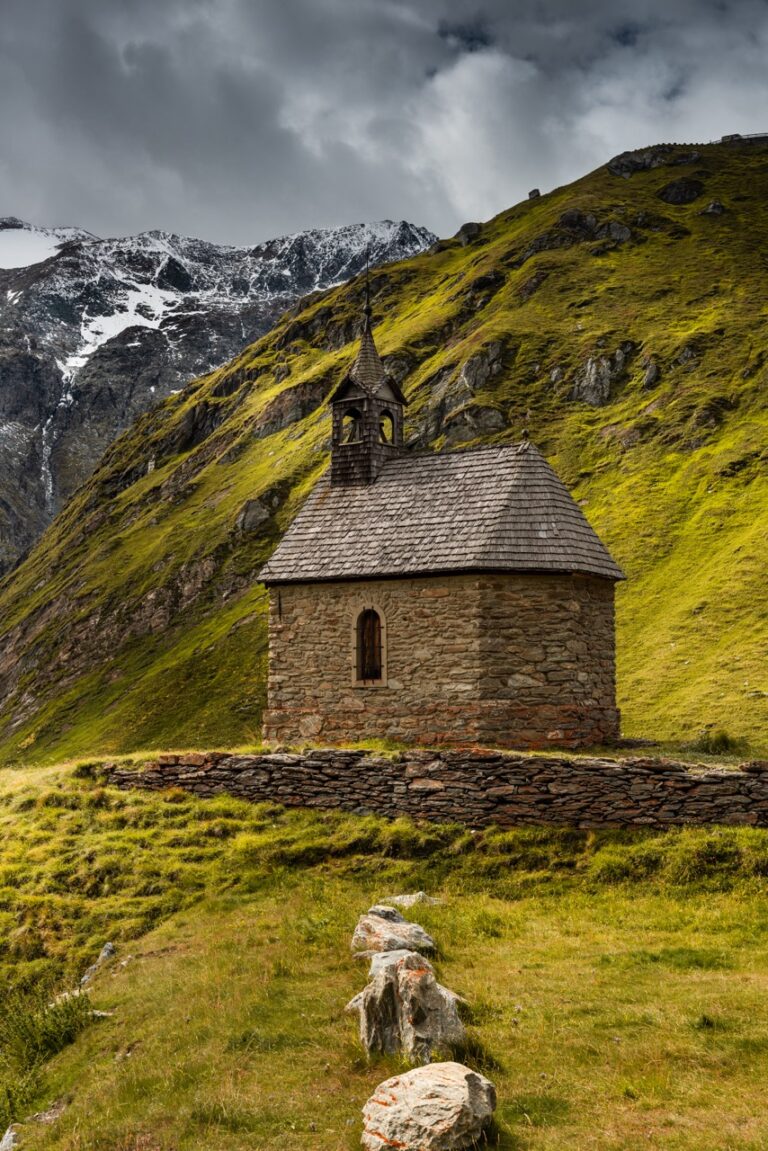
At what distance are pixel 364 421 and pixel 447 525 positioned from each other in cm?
651


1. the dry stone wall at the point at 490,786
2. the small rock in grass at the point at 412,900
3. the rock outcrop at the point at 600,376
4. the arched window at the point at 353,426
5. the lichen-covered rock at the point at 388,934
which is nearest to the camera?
the lichen-covered rock at the point at 388,934

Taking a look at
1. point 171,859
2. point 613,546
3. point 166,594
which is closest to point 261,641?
point 166,594

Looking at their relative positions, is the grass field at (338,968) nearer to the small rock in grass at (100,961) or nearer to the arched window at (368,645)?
the small rock in grass at (100,961)

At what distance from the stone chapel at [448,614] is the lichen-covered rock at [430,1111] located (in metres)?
15.0

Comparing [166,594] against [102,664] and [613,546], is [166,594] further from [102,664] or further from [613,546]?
[613,546]

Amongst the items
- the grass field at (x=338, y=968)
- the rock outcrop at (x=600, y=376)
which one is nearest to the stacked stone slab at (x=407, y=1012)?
the grass field at (x=338, y=968)

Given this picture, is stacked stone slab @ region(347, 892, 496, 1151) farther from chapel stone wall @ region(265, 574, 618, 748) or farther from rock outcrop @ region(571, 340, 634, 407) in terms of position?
rock outcrop @ region(571, 340, 634, 407)

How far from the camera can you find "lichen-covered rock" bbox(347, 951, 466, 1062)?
36.6ft

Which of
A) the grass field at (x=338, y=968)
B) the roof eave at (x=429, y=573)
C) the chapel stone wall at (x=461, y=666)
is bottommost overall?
the grass field at (x=338, y=968)

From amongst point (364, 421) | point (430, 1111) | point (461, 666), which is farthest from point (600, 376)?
point (430, 1111)

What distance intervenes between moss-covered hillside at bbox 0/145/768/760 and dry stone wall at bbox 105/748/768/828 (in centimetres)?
1488

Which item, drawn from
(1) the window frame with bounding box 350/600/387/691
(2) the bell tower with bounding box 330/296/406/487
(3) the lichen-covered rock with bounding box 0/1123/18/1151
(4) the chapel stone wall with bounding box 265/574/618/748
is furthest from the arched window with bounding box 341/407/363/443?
(3) the lichen-covered rock with bounding box 0/1123/18/1151

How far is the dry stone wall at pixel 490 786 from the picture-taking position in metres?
18.2

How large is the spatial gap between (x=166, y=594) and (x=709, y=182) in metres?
80.4
